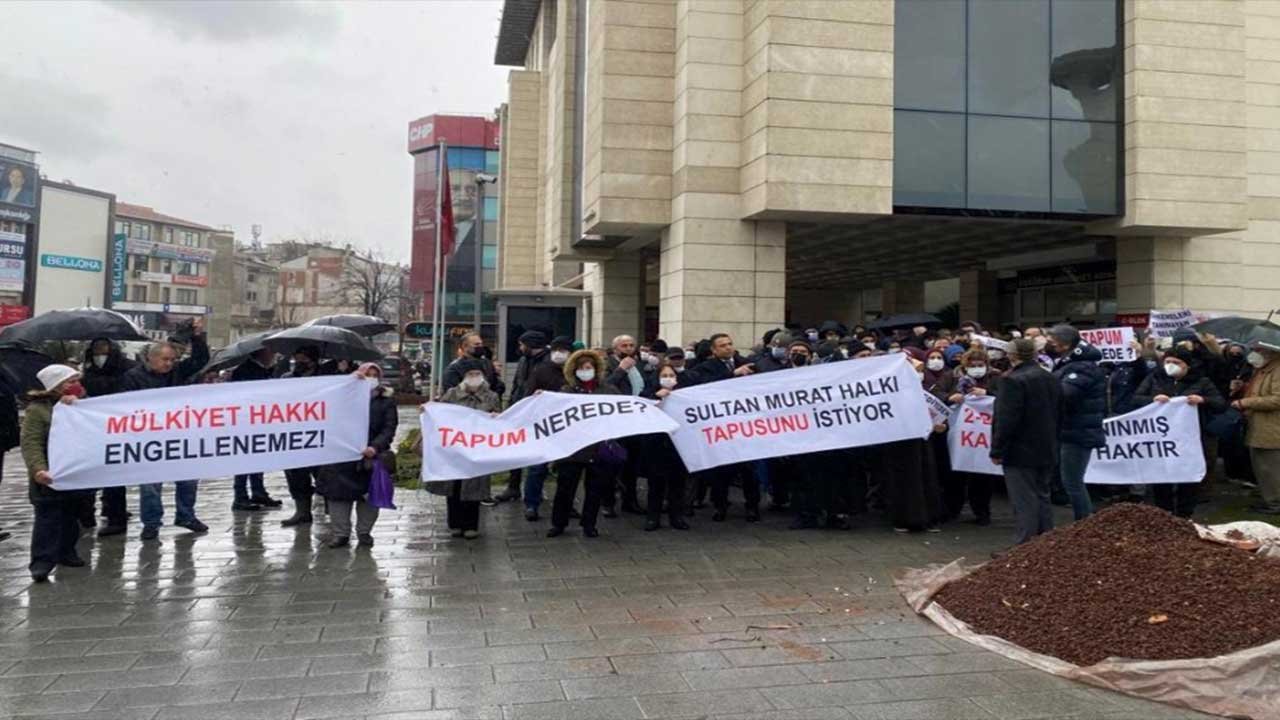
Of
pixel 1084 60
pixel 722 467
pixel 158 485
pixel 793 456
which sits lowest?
pixel 158 485

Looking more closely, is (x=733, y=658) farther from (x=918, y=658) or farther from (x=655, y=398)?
(x=655, y=398)

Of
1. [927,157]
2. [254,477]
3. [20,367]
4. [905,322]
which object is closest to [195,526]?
[254,477]

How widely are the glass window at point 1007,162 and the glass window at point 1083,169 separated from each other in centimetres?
28

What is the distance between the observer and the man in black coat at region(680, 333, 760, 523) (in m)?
9.65

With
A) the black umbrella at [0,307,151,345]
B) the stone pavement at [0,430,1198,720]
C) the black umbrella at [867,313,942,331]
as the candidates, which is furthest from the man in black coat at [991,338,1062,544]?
the black umbrella at [0,307,151,345]

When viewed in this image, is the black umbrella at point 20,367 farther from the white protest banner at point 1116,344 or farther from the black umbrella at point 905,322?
the black umbrella at point 905,322

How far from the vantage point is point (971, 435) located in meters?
9.33

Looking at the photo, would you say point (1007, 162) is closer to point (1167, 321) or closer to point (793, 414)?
point (1167, 321)

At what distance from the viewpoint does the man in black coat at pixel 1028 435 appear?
7.53 meters

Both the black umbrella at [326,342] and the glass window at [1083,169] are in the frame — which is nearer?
the black umbrella at [326,342]

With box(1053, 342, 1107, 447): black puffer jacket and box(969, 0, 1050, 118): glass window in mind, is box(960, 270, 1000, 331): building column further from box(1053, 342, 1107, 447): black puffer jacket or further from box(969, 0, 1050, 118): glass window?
box(1053, 342, 1107, 447): black puffer jacket

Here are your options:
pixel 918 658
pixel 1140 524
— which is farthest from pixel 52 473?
pixel 1140 524

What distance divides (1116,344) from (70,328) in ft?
40.1

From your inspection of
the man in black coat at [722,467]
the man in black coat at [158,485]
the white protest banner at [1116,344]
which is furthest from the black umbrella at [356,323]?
the white protest banner at [1116,344]
